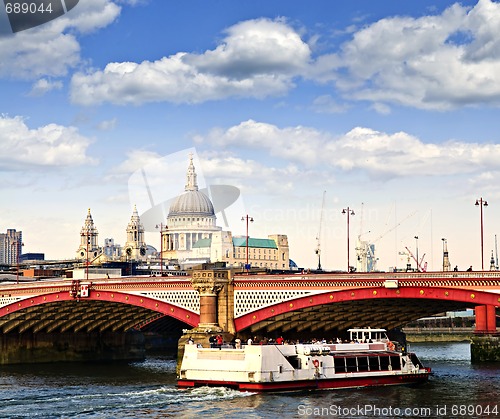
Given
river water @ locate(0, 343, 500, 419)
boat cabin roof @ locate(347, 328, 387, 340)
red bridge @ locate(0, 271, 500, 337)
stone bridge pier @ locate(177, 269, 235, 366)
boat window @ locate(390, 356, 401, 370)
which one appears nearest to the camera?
river water @ locate(0, 343, 500, 419)

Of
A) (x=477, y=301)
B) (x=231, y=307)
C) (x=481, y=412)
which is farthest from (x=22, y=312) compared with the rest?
(x=481, y=412)

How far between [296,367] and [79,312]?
2311 inches

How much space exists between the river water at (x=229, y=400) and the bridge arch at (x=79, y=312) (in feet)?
48.7

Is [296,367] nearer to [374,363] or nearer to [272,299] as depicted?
[374,363]

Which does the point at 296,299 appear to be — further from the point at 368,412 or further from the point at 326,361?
the point at 368,412

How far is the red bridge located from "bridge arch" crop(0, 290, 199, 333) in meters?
0.14

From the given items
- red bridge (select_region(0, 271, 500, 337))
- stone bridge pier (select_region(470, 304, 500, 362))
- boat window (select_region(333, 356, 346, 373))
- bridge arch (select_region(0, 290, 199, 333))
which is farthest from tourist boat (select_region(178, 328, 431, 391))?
stone bridge pier (select_region(470, 304, 500, 362))

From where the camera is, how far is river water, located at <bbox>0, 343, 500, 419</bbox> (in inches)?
3142

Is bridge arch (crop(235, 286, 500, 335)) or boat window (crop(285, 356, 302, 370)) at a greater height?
bridge arch (crop(235, 286, 500, 335))

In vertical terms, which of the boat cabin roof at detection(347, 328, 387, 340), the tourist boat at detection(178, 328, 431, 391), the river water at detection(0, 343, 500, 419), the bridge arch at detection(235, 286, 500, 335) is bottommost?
the river water at detection(0, 343, 500, 419)

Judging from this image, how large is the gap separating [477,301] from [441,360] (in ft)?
162

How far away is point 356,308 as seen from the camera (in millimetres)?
112312

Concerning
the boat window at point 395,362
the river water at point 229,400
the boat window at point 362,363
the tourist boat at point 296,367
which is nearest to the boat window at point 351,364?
the tourist boat at point 296,367

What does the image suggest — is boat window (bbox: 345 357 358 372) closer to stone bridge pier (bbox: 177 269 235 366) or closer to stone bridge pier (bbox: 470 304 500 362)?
stone bridge pier (bbox: 177 269 235 366)
